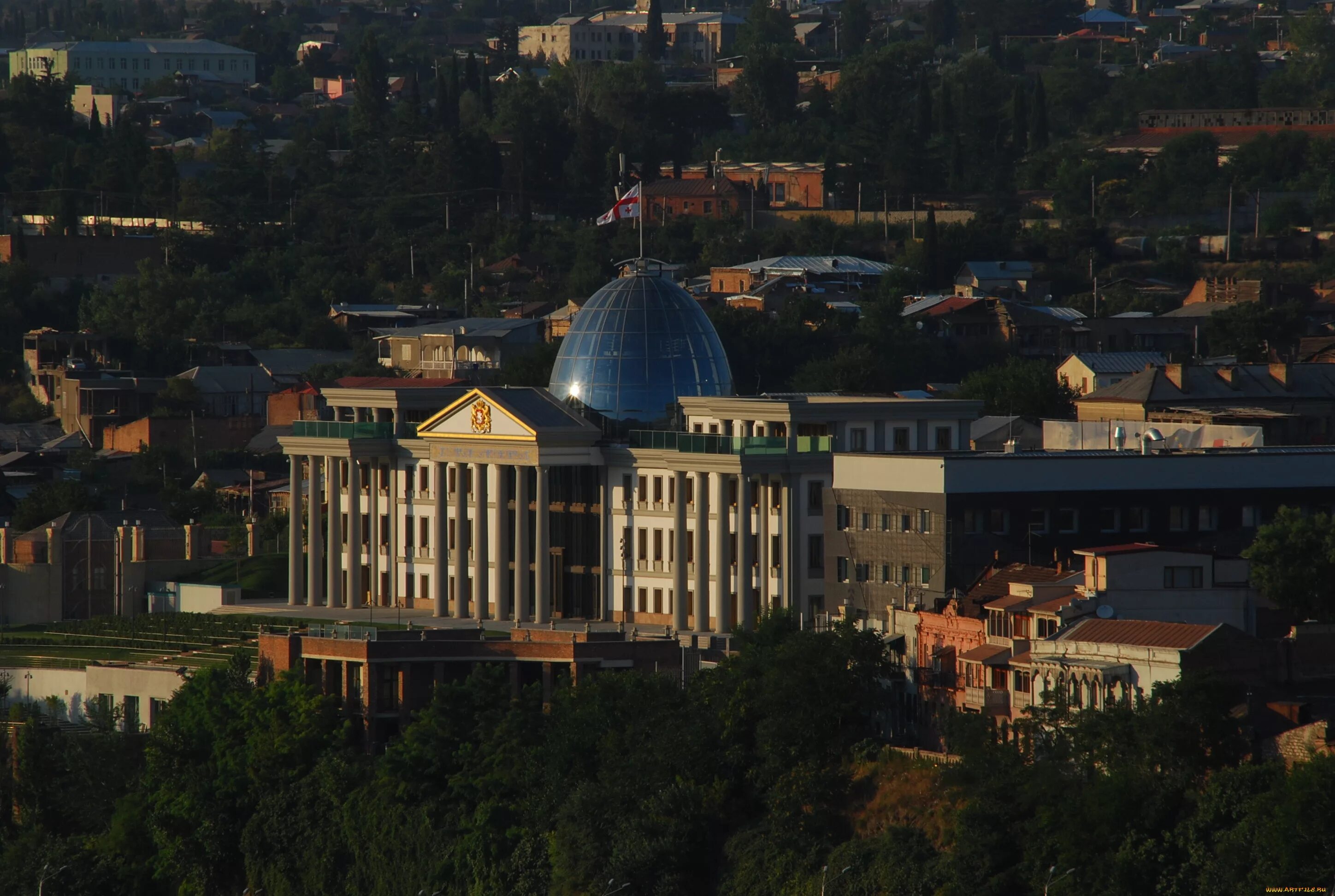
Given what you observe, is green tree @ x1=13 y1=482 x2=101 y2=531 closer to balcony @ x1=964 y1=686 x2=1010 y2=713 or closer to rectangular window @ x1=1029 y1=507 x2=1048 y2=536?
rectangular window @ x1=1029 y1=507 x2=1048 y2=536

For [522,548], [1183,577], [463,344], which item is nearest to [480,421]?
[522,548]

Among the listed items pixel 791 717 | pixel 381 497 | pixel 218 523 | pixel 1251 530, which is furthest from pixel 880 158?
pixel 791 717

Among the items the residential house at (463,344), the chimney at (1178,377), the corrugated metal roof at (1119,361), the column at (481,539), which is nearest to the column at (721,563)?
the column at (481,539)

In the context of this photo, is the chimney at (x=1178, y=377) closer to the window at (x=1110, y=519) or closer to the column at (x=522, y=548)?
the column at (x=522, y=548)

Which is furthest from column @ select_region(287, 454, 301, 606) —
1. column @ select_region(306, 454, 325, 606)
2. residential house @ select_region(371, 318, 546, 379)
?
residential house @ select_region(371, 318, 546, 379)

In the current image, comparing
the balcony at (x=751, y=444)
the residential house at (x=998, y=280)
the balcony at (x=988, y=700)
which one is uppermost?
the residential house at (x=998, y=280)

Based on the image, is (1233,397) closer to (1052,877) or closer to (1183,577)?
(1183,577)
